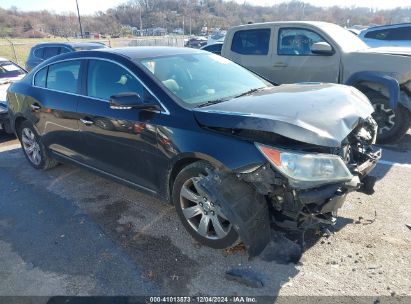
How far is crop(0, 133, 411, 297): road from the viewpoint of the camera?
2.75 meters

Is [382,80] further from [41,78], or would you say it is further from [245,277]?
[41,78]

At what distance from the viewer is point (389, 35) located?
1069cm

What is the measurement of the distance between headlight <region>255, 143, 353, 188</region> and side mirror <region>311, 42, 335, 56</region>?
3658mm

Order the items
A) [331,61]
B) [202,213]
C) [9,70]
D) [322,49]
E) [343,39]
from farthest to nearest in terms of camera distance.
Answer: [9,70] → [343,39] → [331,61] → [322,49] → [202,213]

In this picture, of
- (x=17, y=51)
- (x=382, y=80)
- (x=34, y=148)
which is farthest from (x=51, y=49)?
(x=17, y=51)

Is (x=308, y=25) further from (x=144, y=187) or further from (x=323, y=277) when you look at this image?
(x=323, y=277)

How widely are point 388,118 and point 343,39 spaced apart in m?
1.55

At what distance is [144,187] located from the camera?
362 centimetres

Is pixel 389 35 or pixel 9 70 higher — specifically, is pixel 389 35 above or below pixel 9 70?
above

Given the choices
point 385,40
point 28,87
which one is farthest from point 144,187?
point 385,40

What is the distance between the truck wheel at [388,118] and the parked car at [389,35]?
5.54m

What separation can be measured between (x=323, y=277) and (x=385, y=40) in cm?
999

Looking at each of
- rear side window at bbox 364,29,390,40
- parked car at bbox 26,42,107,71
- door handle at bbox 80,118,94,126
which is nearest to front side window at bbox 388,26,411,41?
rear side window at bbox 364,29,390,40

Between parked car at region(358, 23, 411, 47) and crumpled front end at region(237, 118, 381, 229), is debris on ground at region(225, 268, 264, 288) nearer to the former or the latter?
crumpled front end at region(237, 118, 381, 229)
